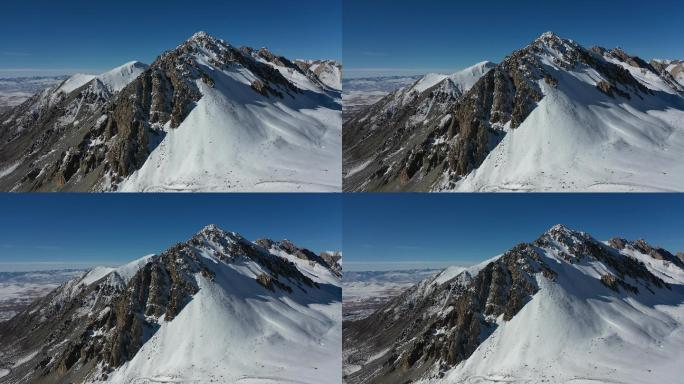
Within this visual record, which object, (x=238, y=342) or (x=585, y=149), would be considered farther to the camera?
(x=585, y=149)

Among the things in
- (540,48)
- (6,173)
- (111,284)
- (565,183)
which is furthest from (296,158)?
(6,173)

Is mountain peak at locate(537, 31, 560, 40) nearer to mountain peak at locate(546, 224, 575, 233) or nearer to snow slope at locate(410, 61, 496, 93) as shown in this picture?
mountain peak at locate(546, 224, 575, 233)

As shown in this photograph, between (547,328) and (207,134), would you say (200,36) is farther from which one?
(547,328)

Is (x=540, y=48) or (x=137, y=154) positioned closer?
(x=137, y=154)

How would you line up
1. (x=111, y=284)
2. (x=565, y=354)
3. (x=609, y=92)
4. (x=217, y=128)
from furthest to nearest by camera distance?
1. (x=111, y=284)
2. (x=609, y=92)
3. (x=217, y=128)
4. (x=565, y=354)

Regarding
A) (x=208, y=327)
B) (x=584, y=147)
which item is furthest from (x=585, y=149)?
(x=208, y=327)

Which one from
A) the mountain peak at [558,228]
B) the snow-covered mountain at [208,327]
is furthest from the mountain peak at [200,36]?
the mountain peak at [558,228]

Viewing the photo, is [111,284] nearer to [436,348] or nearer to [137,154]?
[137,154]

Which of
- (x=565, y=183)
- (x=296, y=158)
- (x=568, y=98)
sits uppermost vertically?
(x=568, y=98)
